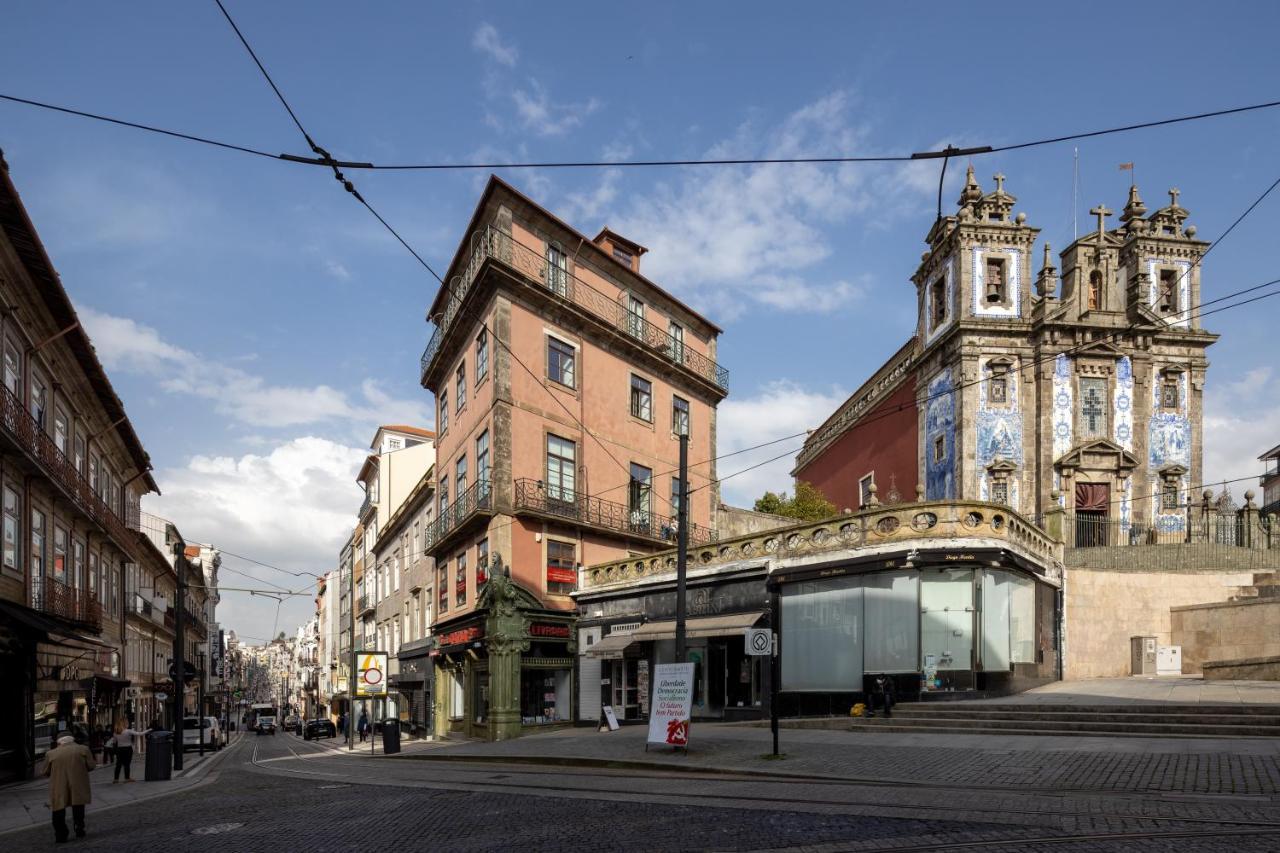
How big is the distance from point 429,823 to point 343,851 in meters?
1.59

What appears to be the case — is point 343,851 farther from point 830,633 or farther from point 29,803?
point 830,633

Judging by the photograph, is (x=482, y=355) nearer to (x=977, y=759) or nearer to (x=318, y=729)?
(x=977, y=759)

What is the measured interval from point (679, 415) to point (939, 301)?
1571 centimetres

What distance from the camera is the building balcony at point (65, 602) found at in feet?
78.0

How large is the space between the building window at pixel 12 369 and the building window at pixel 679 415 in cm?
2012

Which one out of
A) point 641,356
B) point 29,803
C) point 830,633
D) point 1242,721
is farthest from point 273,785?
point 641,356

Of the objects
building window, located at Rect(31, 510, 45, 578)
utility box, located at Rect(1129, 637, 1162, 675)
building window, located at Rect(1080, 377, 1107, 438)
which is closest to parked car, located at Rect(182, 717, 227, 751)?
building window, located at Rect(31, 510, 45, 578)

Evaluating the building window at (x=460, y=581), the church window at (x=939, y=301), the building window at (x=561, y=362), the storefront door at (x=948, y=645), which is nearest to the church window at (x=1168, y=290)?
the church window at (x=939, y=301)

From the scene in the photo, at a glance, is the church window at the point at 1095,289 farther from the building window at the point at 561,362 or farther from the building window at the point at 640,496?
the building window at the point at 561,362

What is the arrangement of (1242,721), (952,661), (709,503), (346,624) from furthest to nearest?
(346,624), (709,503), (952,661), (1242,721)

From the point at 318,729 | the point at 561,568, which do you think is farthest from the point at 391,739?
the point at 318,729

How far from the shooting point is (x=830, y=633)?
2122cm

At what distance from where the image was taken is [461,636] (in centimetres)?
3086

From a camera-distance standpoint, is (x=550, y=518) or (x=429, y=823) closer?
(x=429, y=823)
